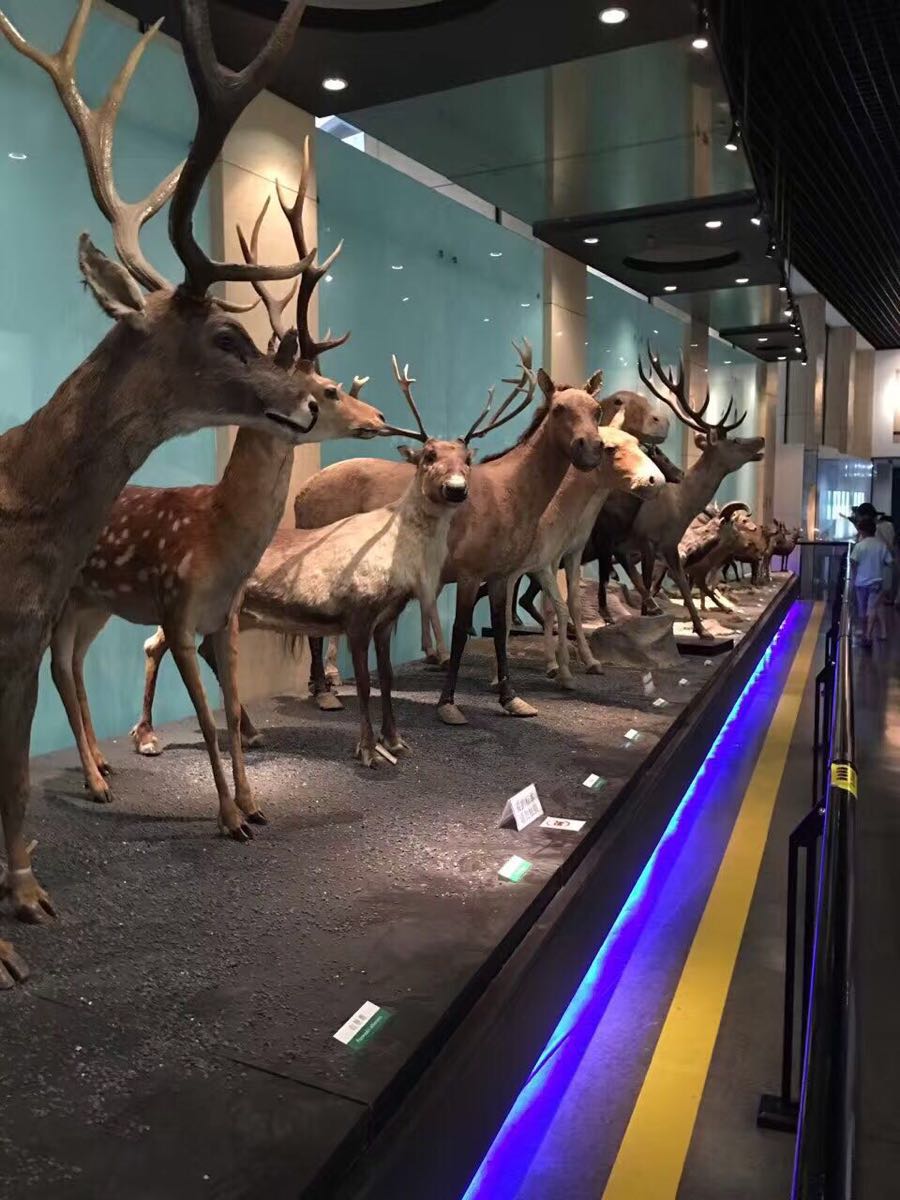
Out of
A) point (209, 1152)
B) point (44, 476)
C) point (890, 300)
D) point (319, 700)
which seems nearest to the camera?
point (209, 1152)

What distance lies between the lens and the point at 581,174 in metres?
6.75

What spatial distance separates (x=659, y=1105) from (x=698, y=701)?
285cm

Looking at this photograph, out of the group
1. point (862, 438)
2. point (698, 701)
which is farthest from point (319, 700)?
point (862, 438)

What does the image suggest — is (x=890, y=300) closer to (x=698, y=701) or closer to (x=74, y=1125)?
(x=698, y=701)

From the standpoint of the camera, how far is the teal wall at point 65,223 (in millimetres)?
3961

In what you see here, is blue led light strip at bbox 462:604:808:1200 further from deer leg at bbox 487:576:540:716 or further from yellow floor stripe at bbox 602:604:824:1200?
deer leg at bbox 487:576:540:716

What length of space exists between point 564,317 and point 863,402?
1517cm

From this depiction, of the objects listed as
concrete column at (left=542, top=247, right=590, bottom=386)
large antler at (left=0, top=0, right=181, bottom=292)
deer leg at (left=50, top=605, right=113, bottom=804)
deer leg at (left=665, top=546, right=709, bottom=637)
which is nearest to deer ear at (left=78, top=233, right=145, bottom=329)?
large antler at (left=0, top=0, right=181, bottom=292)

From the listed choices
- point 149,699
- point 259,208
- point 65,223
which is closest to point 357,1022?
point 149,699

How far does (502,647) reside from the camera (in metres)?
4.81

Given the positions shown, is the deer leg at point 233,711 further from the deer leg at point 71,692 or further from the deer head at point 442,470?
the deer head at point 442,470

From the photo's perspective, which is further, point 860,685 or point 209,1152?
point 860,685

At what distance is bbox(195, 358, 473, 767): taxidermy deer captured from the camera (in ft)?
12.6

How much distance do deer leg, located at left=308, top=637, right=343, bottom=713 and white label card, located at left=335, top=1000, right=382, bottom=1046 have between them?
288 centimetres
